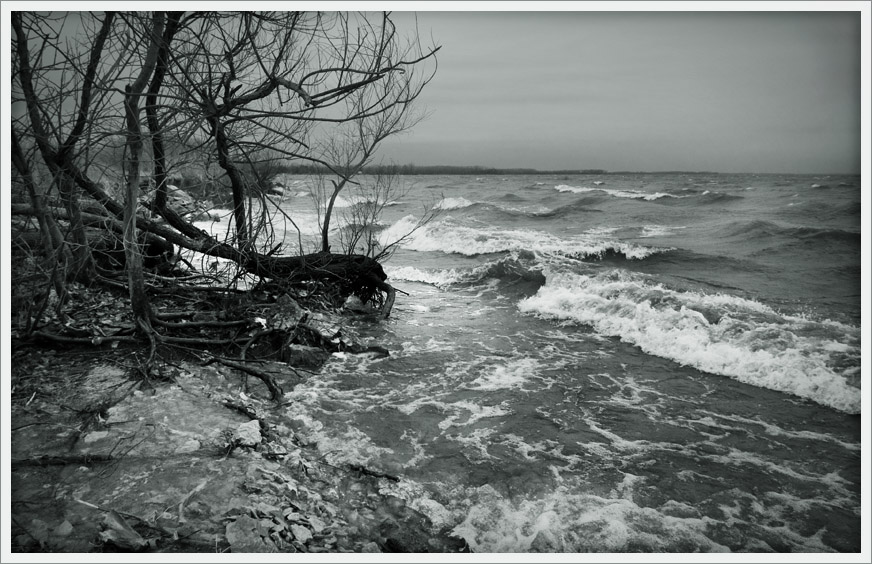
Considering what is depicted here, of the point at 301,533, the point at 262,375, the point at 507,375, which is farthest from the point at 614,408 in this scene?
the point at 262,375

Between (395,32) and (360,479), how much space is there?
2.97m

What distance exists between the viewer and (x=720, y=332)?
613 centimetres

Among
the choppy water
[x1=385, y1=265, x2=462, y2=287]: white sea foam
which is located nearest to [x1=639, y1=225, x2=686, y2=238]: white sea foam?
the choppy water

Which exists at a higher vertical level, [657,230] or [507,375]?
[657,230]

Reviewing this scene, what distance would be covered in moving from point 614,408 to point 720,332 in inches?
103

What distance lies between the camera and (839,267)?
9.84m

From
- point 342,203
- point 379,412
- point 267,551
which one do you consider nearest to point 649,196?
point 342,203

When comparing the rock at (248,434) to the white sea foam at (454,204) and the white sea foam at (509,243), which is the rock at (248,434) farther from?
the white sea foam at (454,204)

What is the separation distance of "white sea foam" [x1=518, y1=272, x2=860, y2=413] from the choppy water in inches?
1.0

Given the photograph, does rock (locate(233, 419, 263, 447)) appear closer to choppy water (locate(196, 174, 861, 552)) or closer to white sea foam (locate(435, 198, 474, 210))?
choppy water (locate(196, 174, 861, 552))

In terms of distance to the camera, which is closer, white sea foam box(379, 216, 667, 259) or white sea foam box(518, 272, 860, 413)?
white sea foam box(518, 272, 860, 413)

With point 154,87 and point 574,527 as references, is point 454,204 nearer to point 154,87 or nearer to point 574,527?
point 154,87

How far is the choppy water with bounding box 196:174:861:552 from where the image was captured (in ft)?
9.51

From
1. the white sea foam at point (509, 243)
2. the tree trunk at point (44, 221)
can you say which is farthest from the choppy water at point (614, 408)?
the white sea foam at point (509, 243)
